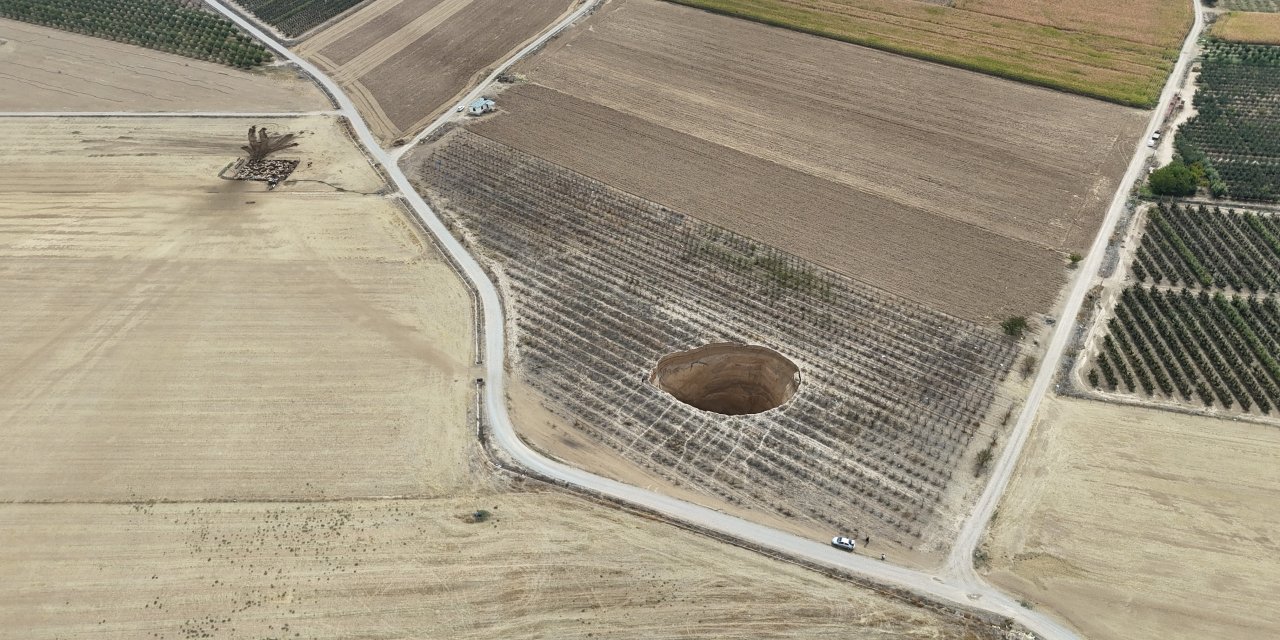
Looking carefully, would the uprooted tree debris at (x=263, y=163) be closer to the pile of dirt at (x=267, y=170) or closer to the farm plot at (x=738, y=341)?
the pile of dirt at (x=267, y=170)

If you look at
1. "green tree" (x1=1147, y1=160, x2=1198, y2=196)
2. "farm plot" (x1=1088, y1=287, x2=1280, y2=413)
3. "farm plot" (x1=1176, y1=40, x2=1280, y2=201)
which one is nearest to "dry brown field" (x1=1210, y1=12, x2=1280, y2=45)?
"farm plot" (x1=1176, y1=40, x2=1280, y2=201)

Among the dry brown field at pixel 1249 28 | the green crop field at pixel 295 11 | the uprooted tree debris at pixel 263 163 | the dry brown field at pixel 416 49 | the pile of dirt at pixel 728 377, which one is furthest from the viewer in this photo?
the green crop field at pixel 295 11

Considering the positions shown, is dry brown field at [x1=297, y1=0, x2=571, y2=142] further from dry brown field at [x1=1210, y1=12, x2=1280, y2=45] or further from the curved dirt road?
dry brown field at [x1=1210, y1=12, x2=1280, y2=45]

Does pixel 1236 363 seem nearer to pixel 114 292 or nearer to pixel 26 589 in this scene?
pixel 26 589

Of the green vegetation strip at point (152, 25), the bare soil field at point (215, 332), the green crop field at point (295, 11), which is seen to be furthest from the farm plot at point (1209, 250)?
the green crop field at point (295, 11)

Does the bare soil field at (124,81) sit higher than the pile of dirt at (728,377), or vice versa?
the pile of dirt at (728,377)

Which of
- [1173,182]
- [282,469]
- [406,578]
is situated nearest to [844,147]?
[1173,182]
